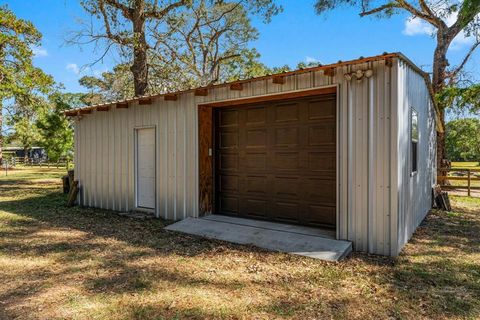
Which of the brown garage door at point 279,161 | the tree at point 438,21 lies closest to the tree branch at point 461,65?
the tree at point 438,21

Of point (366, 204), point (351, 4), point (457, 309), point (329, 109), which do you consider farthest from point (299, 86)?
point (351, 4)

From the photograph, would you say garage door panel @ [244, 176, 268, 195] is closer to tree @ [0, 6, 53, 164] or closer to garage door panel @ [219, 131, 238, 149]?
garage door panel @ [219, 131, 238, 149]

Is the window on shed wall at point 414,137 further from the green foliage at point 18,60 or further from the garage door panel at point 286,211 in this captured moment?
the green foliage at point 18,60

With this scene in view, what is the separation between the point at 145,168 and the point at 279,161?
316 cm

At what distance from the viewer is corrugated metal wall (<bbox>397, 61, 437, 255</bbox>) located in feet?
13.9

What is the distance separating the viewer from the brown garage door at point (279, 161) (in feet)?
16.9

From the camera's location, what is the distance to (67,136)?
19438 mm

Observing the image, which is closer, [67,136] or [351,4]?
[351,4]

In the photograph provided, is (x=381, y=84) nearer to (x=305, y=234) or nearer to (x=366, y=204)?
(x=366, y=204)

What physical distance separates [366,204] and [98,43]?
11641mm

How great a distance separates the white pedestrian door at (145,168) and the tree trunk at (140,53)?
571 centimetres

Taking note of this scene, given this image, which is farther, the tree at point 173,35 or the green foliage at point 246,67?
the green foliage at point 246,67

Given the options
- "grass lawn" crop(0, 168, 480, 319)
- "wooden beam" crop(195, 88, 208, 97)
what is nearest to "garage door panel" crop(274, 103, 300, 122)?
"wooden beam" crop(195, 88, 208, 97)

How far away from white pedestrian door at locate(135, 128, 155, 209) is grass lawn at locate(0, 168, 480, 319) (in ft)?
5.11
